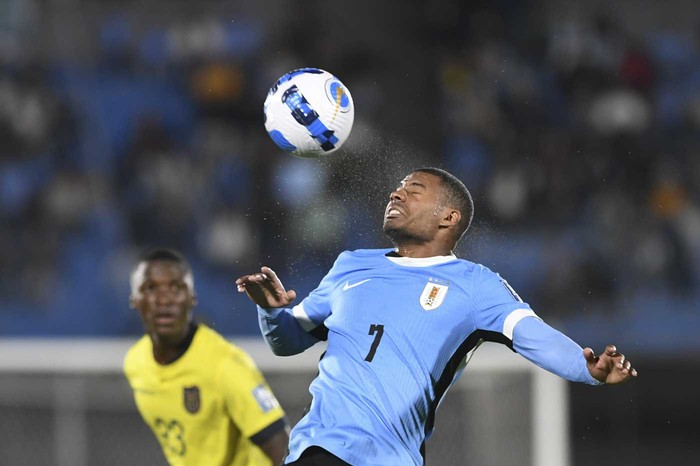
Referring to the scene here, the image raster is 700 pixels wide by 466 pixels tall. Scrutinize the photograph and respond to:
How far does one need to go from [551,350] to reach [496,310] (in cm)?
29

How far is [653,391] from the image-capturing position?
31.0 ft

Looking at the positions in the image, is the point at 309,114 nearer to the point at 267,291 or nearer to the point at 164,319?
the point at 267,291

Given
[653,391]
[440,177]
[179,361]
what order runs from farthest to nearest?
1. [653,391]
2. [179,361]
3. [440,177]

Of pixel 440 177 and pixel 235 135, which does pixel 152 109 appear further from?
pixel 440 177

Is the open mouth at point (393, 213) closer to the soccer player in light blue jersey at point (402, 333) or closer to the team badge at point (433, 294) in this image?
the soccer player in light blue jersey at point (402, 333)

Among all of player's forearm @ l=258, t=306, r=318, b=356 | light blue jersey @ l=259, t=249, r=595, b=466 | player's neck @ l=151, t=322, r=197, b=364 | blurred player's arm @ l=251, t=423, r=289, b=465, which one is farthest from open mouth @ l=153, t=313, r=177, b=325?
light blue jersey @ l=259, t=249, r=595, b=466

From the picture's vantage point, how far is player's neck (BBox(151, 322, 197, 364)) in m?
5.61

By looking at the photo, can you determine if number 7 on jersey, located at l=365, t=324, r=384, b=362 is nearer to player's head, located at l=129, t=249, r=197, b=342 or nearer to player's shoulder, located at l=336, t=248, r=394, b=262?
player's shoulder, located at l=336, t=248, r=394, b=262

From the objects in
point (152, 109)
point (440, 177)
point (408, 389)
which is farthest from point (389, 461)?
point (152, 109)

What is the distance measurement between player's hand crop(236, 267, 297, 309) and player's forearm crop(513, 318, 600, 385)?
33.7 inches

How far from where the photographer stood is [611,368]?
11.5 ft

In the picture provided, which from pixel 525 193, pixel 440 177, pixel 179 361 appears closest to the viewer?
pixel 440 177

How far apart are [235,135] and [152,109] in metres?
1.18

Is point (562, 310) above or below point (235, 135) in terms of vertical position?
below
